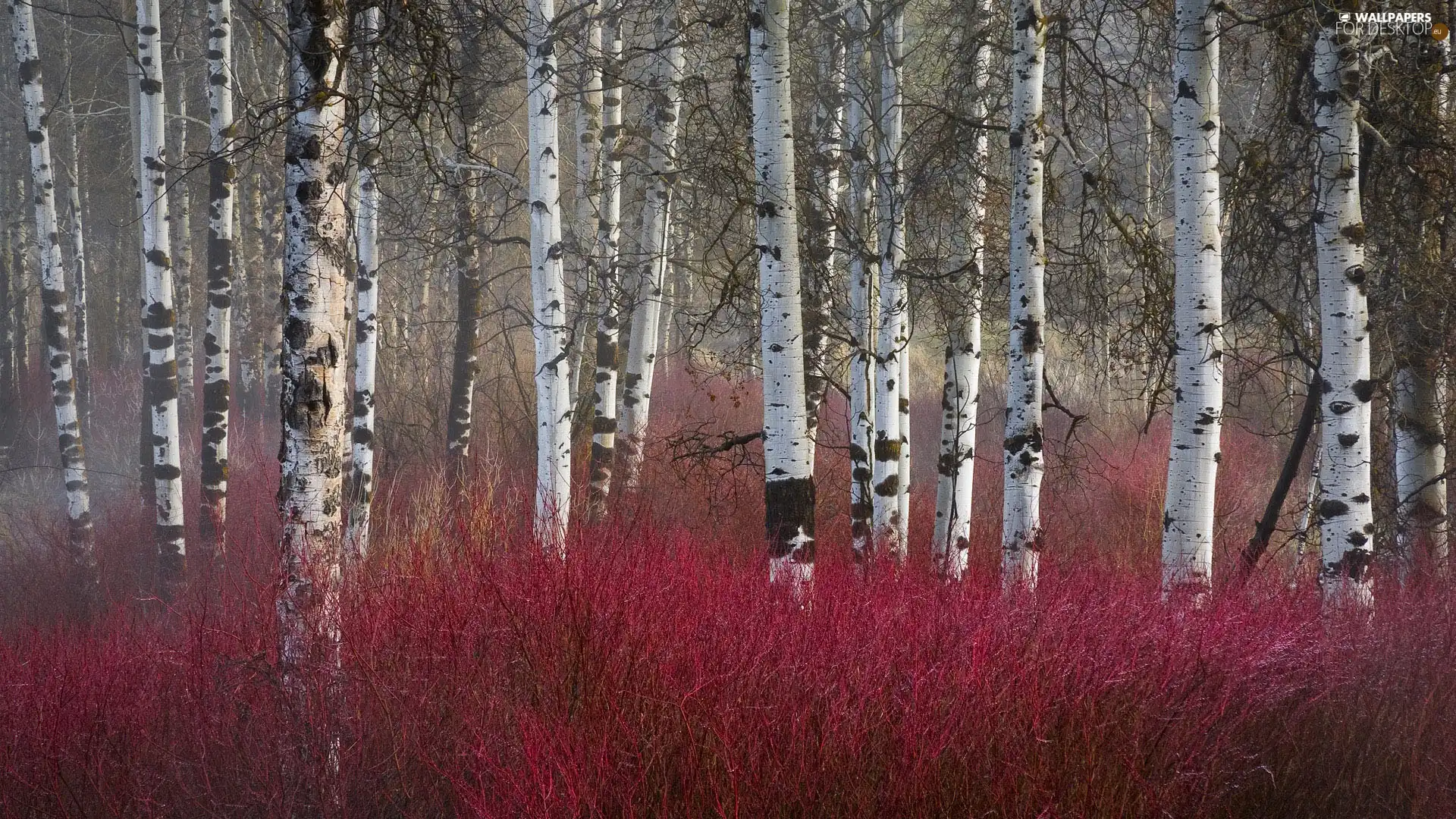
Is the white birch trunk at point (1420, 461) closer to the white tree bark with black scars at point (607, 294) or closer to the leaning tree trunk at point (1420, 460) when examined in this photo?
the leaning tree trunk at point (1420, 460)

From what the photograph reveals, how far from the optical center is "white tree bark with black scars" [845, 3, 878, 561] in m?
8.35

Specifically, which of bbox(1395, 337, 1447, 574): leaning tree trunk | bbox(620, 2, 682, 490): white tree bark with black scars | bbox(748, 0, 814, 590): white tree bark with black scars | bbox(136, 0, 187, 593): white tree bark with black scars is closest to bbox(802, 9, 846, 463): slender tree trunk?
bbox(620, 2, 682, 490): white tree bark with black scars

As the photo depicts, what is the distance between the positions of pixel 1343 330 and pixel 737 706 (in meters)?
4.22

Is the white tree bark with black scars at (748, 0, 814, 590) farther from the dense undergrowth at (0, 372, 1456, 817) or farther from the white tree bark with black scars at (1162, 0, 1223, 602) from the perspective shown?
the white tree bark with black scars at (1162, 0, 1223, 602)

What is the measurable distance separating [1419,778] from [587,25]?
8129 millimetres

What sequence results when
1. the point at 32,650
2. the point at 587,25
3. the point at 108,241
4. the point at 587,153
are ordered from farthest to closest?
the point at 108,241 → the point at 587,153 → the point at 587,25 → the point at 32,650

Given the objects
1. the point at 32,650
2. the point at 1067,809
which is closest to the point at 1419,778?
the point at 1067,809

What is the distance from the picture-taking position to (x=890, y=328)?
27.2ft

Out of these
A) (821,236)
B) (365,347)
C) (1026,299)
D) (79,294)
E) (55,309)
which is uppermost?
(79,294)

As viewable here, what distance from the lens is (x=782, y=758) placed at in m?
Result: 3.50

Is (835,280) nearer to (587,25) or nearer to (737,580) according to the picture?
(587,25)

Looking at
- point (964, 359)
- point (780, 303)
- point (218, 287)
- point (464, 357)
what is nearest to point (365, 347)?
point (218, 287)

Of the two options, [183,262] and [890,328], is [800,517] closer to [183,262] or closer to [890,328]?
[890,328]

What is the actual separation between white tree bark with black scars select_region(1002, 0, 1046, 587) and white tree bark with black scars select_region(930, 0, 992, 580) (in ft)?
2.05
